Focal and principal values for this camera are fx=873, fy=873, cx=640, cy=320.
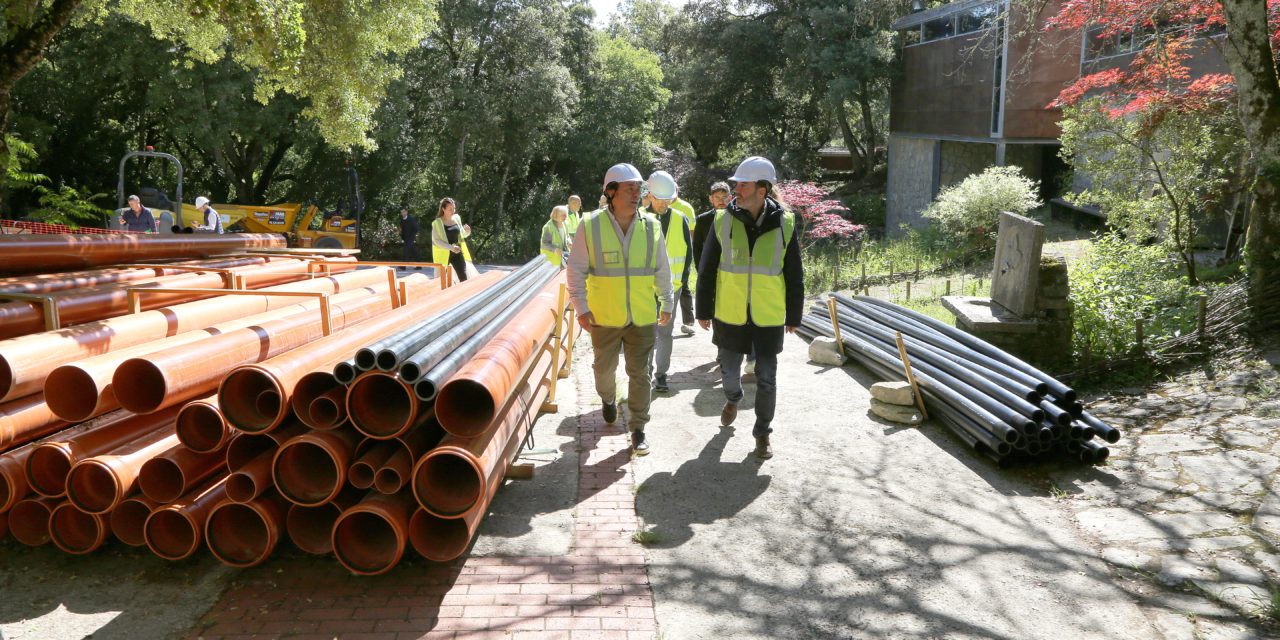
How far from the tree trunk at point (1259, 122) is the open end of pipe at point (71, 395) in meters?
8.75

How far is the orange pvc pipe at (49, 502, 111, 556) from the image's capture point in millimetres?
4438

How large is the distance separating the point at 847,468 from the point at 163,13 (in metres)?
13.0

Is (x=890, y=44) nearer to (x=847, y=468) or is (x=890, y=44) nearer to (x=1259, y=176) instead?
(x=1259, y=176)

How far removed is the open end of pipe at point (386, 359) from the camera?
13.6 feet

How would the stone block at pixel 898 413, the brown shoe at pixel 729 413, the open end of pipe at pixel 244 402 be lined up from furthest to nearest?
the stone block at pixel 898 413 < the brown shoe at pixel 729 413 < the open end of pipe at pixel 244 402

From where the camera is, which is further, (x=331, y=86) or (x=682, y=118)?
(x=682, y=118)

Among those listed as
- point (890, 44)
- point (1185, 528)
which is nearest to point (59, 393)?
point (1185, 528)

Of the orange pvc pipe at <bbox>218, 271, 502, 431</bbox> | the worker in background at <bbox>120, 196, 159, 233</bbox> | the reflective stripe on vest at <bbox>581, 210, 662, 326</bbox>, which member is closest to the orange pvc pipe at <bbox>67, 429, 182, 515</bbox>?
the orange pvc pipe at <bbox>218, 271, 502, 431</bbox>

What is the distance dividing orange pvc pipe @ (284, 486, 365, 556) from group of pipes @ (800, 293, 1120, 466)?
4014 mm

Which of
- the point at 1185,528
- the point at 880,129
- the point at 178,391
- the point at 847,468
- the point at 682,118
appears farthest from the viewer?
the point at 880,129

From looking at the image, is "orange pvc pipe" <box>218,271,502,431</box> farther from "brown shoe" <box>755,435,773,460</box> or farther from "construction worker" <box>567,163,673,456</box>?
"brown shoe" <box>755,435,773,460</box>

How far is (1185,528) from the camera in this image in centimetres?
478

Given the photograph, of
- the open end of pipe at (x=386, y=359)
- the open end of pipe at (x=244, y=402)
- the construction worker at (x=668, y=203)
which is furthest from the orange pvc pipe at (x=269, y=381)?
the construction worker at (x=668, y=203)

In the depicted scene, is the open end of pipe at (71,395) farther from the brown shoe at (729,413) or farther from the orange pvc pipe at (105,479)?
the brown shoe at (729,413)
